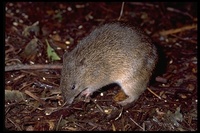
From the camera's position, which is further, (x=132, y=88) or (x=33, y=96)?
(x=132, y=88)

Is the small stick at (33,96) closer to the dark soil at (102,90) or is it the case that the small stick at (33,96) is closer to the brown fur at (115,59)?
the dark soil at (102,90)

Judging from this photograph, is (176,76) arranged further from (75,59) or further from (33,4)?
(33,4)

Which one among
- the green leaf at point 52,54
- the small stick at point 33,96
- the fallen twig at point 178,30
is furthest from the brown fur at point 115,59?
the fallen twig at point 178,30

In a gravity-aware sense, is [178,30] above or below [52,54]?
above

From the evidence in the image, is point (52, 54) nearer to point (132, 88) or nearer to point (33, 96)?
point (33, 96)

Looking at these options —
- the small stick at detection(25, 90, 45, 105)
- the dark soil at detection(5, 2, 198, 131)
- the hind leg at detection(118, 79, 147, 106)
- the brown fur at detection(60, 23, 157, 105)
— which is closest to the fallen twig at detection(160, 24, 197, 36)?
the dark soil at detection(5, 2, 198, 131)

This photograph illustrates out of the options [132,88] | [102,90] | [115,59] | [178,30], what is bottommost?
[102,90]

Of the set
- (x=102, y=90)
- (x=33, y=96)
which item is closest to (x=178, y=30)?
(x=102, y=90)

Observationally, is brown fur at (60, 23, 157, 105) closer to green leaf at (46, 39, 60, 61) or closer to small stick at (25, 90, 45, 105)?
small stick at (25, 90, 45, 105)
